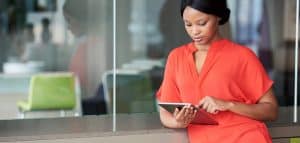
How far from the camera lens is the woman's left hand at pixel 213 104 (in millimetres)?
1683

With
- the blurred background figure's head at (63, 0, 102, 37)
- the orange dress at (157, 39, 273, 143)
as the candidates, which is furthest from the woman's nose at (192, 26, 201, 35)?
the blurred background figure's head at (63, 0, 102, 37)

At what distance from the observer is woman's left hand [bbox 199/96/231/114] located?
5.52ft

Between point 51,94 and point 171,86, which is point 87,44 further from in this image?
point 171,86

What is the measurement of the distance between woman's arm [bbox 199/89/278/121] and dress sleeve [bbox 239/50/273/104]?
2cm

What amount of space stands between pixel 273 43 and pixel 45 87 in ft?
11.4

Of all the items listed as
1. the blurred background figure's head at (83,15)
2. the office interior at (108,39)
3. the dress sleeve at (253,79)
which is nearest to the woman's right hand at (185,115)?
the dress sleeve at (253,79)

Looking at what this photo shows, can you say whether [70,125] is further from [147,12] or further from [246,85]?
[147,12]

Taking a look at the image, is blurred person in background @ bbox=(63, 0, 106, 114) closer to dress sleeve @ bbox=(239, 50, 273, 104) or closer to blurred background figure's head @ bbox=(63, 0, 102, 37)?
blurred background figure's head @ bbox=(63, 0, 102, 37)

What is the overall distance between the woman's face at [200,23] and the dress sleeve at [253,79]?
0.14 metres

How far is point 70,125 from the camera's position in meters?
2.30

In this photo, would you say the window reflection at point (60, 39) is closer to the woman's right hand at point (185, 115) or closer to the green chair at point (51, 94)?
the green chair at point (51, 94)

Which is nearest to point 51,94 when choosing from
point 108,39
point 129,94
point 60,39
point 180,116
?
point 129,94

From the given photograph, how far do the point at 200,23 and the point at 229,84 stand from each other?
0.21 meters

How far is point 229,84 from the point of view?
179 centimetres
